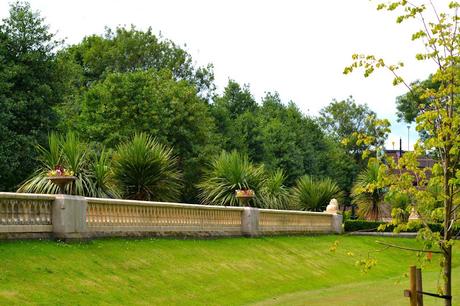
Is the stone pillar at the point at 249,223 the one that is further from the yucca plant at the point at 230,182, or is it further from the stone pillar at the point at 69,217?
the stone pillar at the point at 69,217

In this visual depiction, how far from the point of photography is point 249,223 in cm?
3133

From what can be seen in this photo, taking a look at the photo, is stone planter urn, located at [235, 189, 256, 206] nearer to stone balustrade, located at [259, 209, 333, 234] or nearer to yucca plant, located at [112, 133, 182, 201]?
stone balustrade, located at [259, 209, 333, 234]

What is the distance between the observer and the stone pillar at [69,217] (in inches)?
780

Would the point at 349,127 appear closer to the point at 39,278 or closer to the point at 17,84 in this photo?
the point at 17,84

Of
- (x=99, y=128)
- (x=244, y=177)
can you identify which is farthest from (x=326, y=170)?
(x=244, y=177)

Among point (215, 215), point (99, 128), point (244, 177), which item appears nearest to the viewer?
point (215, 215)

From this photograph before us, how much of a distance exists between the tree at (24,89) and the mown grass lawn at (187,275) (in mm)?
12504

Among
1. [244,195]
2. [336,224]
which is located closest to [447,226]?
[244,195]

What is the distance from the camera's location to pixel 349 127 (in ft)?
331

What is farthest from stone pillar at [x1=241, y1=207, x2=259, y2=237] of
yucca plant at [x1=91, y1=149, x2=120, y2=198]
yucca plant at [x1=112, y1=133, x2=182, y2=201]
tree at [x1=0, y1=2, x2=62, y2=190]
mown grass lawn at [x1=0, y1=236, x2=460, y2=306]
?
tree at [x1=0, y1=2, x2=62, y2=190]

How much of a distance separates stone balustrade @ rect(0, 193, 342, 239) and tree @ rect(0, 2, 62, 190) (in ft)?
36.5

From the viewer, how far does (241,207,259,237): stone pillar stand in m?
31.2

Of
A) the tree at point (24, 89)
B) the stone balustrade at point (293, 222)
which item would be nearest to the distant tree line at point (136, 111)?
the tree at point (24, 89)

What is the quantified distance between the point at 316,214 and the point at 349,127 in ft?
203
